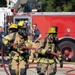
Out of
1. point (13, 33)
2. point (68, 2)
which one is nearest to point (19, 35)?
point (13, 33)

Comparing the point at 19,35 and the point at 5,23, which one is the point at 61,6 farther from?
the point at 19,35

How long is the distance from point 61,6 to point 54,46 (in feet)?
60.3

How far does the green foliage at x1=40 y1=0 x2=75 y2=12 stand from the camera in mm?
27927

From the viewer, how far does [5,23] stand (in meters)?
19.5

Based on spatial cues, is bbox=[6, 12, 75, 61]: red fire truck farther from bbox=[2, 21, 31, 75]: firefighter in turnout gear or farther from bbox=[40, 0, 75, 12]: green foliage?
bbox=[40, 0, 75, 12]: green foliage

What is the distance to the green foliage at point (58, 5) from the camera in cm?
2793

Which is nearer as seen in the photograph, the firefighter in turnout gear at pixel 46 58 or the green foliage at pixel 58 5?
the firefighter in turnout gear at pixel 46 58

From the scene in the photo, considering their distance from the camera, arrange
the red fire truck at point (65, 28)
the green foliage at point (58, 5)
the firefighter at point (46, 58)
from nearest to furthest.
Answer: the firefighter at point (46, 58)
the red fire truck at point (65, 28)
the green foliage at point (58, 5)

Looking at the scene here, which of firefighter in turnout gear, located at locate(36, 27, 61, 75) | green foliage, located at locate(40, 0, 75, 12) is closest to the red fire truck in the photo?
firefighter in turnout gear, located at locate(36, 27, 61, 75)

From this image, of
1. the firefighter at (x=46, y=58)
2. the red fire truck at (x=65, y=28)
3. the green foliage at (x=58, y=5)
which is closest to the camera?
the firefighter at (x=46, y=58)

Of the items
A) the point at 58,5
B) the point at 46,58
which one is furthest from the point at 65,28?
the point at 58,5

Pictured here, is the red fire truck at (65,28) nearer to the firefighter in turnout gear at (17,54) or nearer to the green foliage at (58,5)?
the firefighter in turnout gear at (17,54)

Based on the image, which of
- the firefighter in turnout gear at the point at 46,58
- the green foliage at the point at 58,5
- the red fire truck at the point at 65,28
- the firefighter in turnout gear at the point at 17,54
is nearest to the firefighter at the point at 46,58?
the firefighter in turnout gear at the point at 46,58

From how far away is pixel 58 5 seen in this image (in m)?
28.8
